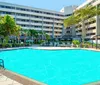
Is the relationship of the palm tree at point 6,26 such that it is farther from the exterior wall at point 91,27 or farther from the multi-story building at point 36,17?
the exterior wall at point 91,27

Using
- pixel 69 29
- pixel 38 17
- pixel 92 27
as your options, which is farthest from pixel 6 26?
pixel 69 29

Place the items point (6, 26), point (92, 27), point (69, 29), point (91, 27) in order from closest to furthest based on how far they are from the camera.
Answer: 1. point (6, 26)
2. point (92, 27)
3. point (91, 27)
4. point (69, 29)

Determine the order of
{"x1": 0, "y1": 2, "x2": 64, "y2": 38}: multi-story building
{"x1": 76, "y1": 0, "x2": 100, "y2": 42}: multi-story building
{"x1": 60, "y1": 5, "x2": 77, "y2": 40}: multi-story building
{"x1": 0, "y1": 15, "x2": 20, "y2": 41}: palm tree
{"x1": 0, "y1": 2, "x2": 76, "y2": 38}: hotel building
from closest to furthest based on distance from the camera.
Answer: {"x1": 0, "y1": 15, "x2": 20, "y2": 41}: palm tree
{"x1": 76, "y1": 0, "x2": 100, "y2": 42}: multi-story building
{"x1": 0, "y1": 2, "x2": 64, "y2": 38}: multi-story building
{"x1": 0, "y1": 2, "x2": 76, "y2": 38}: hotel building
{"x1": 60, "y1": 5, "x2": 77, "y2": 40}: multi-story building

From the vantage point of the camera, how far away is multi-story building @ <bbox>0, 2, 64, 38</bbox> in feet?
202

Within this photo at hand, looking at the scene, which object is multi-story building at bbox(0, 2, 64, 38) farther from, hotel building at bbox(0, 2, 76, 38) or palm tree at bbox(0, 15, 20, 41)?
palm tree at bbox(0, 15, 20, 41)

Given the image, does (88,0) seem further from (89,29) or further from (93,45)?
(93,45)

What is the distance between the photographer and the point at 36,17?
68.8 metres

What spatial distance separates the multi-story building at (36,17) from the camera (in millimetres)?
61616

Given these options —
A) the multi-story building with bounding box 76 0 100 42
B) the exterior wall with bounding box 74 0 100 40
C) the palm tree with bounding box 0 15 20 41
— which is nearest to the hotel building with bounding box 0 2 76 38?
the exterior wall with bounding box 74 0 100 40

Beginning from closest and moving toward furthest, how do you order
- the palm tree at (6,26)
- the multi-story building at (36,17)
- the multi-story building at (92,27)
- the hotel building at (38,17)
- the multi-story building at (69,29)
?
the palm tree at (6,26)
the multi-story building at (92,27)
the multi-story building at (36,17)
the hotel building at (38,17)
the multi-story building at (69,29)

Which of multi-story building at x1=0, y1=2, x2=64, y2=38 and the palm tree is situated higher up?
multi-story building at x1=0, y1=2, x2=64, y2=38

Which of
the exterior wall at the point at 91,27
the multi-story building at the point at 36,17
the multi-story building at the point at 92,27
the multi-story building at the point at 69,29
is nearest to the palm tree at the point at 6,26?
the multi-story building at the point at 36,17

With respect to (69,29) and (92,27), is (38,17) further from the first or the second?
(92,27)

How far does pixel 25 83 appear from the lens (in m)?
6.91
